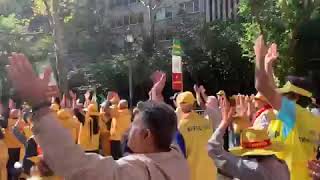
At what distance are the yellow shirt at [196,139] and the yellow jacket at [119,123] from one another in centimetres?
404

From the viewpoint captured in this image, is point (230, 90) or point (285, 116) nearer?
point (285, 116)

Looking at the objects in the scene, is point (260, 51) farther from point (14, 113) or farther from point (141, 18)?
point (141, 18)

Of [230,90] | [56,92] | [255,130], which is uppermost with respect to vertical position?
[56,92]

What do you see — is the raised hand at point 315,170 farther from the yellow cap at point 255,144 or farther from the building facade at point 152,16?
the building facade at point 152,16

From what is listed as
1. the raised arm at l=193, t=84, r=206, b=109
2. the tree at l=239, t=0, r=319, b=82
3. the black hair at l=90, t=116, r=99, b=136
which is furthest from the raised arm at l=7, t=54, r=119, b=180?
the tree at l=239, t=0, r=319, b=82

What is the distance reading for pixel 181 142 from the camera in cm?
722

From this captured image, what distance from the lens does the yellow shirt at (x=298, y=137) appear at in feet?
17.3

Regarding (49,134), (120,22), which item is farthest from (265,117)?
→ (120,22)

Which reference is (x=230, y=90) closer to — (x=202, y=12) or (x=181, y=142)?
(x=202, y=12)

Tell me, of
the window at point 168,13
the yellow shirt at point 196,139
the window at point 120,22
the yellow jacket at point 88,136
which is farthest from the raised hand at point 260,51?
the window at point 120,22

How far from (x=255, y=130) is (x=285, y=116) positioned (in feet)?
1.60

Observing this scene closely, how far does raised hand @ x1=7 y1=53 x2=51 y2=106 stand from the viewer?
2738 mm

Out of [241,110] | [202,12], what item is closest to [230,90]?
[202,12]

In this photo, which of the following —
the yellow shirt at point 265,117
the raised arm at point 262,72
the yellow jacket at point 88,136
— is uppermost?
the raised arm at point 262,72
